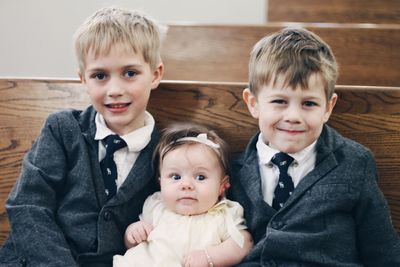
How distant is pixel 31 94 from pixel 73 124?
0.60ft

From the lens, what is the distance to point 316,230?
1116 millimetres

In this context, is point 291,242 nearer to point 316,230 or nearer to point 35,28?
point 316,230

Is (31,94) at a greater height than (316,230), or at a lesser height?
greater

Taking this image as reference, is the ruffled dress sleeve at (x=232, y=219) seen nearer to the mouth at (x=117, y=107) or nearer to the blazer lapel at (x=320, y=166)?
the blazer lapel at (x=320, y=166)

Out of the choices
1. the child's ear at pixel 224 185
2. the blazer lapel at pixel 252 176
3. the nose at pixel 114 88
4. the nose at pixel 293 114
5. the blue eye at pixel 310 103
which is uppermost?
the nose at pixel 114 88

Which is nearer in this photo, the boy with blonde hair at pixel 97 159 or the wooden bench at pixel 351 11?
the boy with blonde hair at pixel 97 159

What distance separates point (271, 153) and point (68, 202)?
0.49m

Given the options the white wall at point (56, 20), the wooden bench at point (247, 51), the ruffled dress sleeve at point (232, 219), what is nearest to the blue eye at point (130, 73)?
the ruffled dress sleeve at point (232, 219)

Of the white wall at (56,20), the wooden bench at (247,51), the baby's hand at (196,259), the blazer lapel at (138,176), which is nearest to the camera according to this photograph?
the baby's hand at (196,259)

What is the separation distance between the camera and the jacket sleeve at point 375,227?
1.13 m

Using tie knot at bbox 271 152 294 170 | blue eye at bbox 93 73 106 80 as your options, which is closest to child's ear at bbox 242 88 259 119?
tie knot at bbox 271 152 294 170

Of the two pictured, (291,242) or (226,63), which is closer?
(291,242)

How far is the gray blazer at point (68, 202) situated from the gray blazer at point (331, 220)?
0.30 meters

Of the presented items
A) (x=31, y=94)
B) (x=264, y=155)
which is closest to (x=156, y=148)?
(x=264, y=155)
